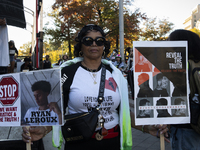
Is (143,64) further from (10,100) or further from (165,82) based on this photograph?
(10,100)

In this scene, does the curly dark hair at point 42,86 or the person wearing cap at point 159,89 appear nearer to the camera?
the curly dark hair at point 42,86

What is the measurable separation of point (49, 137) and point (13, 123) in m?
3.36

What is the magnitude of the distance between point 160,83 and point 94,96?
60cm

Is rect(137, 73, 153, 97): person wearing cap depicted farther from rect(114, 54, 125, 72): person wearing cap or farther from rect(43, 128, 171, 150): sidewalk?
rect(114, 54, 125, 72): person wearing cap

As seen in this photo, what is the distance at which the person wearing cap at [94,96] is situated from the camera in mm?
2074

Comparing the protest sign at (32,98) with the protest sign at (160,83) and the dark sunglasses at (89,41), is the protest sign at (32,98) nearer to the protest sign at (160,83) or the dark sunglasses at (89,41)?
the dark sunglasses at (89,41)

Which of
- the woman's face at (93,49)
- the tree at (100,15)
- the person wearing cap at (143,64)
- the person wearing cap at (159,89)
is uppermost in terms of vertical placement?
the tree at (100,15)

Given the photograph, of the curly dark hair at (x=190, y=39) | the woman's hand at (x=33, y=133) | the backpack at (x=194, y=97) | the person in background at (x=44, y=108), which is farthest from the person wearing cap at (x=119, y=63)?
the person in background at (x=44, y=108)

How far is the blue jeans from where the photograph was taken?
2.23 meters

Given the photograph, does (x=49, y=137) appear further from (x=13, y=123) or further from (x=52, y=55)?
(x=52, y=55)

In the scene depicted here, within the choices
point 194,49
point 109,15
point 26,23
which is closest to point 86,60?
point 194,49

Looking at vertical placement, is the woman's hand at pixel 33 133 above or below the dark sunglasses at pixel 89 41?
below

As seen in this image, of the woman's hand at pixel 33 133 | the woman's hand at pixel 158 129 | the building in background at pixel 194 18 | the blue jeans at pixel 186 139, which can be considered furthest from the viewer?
the building in background at pixel 194 18

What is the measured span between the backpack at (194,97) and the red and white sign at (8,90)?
1565mm
